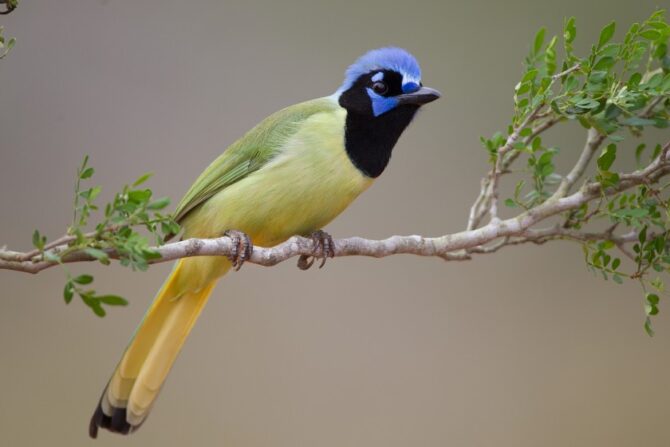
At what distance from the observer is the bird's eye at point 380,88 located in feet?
5.66

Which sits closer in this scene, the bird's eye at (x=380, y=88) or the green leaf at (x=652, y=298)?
the green leaf at (x=652, y=298)

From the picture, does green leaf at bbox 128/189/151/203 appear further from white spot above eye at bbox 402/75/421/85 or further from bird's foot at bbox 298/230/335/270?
white spot above eye at bbox 402/75/421/85

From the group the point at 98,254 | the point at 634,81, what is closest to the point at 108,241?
the point at 98,254

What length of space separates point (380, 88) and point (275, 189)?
310 mm

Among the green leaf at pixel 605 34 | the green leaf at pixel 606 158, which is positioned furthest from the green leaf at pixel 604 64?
the green leaf at pixel 606 158

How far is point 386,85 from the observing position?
1.73 meters

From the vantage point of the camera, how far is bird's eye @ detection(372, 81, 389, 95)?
172cm

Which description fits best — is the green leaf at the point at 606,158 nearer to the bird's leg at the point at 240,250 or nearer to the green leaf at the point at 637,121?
the green leaf at the point at 637,121

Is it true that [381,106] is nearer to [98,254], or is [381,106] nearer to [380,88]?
[380,88]

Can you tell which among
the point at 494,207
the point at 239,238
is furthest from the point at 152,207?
the point at 494,207

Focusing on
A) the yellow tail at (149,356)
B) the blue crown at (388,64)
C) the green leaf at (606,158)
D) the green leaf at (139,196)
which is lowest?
the yellow tail at (149,356)

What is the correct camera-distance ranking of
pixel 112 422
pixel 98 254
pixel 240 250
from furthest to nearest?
pixel 112 422, pixel 240 250, pixel 98 254

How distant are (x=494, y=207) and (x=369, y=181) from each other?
25cm

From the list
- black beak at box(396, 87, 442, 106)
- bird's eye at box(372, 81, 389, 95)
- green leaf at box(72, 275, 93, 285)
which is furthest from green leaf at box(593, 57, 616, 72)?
green leaf at box(72, 275, 93, 285)
